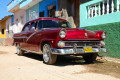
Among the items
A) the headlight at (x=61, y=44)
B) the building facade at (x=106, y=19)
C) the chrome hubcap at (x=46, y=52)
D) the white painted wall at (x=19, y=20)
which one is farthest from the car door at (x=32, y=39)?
the white painted wall at (x=19, y=20)

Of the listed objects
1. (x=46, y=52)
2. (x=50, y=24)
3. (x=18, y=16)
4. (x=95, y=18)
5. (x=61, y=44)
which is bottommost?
(x=46, y=52)

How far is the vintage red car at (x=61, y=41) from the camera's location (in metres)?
4.77

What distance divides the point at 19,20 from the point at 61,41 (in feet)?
52.9

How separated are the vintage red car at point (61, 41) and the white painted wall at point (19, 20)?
12.5 metres

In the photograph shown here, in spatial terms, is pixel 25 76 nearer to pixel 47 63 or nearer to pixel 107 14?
pixel 47 63

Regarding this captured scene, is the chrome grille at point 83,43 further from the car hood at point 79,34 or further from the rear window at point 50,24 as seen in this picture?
the rear window at point 50,24

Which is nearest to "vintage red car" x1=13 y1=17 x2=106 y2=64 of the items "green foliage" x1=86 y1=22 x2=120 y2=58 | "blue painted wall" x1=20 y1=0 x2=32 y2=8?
"green foliage" x1=86 y1=22 x2=120 y2=58

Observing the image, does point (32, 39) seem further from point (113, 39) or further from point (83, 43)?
point (113, 39)

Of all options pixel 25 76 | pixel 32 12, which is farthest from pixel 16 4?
pixel 25 76

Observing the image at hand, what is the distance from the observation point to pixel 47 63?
209 inches

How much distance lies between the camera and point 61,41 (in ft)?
15.6

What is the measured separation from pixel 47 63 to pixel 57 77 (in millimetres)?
1608

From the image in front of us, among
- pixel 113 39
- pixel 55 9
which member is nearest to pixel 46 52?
pixel 113 39

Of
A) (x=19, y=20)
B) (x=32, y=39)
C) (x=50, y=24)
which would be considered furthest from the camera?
(x=19, y=20)
